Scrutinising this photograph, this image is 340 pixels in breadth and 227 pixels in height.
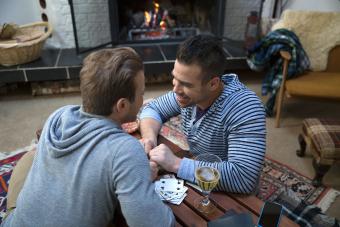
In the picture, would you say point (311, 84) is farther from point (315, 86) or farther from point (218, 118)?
point (218, 118)

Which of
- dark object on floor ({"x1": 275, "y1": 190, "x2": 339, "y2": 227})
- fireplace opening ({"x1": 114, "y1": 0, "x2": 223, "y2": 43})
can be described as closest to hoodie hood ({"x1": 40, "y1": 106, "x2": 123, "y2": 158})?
dark object on floor ({"x1": 275, "y1": 190, "x2": 339, "y2": 227})

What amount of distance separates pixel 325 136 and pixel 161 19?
89.4 inches

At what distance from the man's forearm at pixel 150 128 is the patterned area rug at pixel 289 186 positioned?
0.71 meters

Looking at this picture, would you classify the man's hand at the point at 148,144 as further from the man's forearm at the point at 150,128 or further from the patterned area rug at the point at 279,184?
the patterned area rug at the point at 279,184

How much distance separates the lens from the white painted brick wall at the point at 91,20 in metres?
3.14

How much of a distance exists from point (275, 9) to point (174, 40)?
1185mm

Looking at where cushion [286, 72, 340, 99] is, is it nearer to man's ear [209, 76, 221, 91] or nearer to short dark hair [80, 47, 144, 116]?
man's ear [209, 76, 221, 91]

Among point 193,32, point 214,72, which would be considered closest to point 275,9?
point 193,32

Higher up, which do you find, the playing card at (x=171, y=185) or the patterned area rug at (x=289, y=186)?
the playing card at (x=171, y=185)

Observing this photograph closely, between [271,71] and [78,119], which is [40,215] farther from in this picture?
[271,71]

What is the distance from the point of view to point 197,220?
98 cm

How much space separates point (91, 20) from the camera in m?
3.20

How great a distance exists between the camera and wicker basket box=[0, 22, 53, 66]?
9.18ft

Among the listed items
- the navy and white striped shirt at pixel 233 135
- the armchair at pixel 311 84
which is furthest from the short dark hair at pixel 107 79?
the armchair at pixel 311 84
